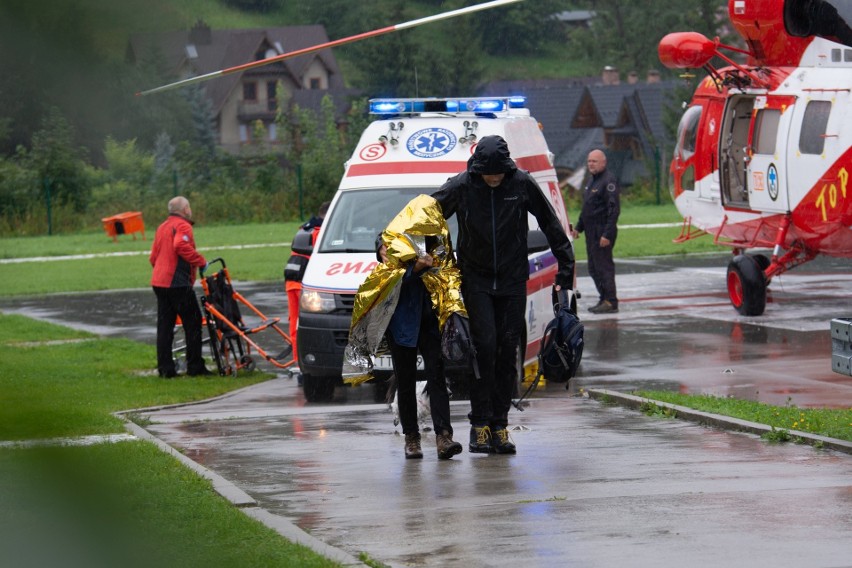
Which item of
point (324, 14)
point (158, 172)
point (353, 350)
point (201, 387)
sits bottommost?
point (201, 387)

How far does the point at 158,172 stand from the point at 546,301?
461 inches

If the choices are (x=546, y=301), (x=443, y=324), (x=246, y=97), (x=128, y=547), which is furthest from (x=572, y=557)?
(x=546, y=301)

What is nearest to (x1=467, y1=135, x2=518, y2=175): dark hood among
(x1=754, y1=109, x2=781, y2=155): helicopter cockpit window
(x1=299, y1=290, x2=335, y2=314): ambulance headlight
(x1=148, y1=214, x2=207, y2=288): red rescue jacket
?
(x1=299, y1=290, x2=335, y2=314): ambulance headlight

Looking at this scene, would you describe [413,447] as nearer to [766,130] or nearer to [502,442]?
[502,442]

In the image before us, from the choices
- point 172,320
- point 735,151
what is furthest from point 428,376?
point 735,151

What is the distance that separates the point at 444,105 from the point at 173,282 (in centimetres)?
323

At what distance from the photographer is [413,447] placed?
29.2 ft

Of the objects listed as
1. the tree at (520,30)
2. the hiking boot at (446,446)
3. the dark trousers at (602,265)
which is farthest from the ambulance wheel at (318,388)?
the tree at (520,30)

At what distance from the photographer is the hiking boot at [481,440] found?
29.2ft

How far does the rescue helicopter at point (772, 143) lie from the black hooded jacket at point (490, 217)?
7212 millimetres

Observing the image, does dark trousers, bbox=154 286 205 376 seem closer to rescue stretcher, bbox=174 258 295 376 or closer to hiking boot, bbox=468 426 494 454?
rescue stretcher, bbox=174 258 295 376

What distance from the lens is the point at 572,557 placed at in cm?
591

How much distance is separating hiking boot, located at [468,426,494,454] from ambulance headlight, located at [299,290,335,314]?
145 inches

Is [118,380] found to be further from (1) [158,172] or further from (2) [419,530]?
(1) [158,172]
